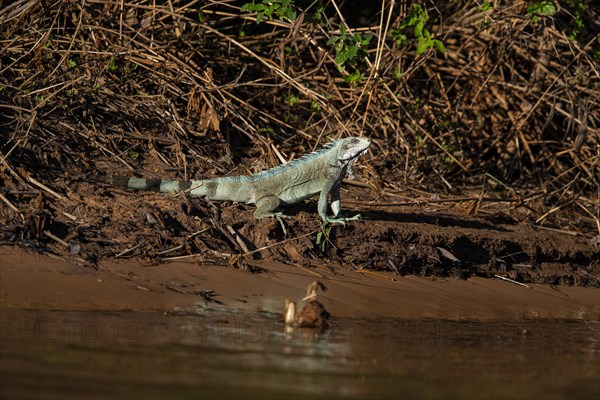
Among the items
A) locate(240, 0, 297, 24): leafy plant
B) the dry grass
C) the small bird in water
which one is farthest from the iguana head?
the small bird in water

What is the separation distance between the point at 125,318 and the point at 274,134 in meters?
4.48

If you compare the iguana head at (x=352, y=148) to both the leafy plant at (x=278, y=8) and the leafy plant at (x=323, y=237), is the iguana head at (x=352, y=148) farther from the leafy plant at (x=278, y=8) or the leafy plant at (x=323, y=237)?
the leafy plant at (x=278, y=8)

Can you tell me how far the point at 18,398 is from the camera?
144 inches

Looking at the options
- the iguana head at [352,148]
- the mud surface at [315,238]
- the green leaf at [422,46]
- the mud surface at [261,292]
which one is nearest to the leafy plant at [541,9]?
the green leaf at [422,46]

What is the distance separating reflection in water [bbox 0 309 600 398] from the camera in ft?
13.4

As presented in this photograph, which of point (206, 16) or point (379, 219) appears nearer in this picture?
point (379, 219)

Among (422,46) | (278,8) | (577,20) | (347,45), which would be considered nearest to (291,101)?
(347,45)

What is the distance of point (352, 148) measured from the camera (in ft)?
26.3

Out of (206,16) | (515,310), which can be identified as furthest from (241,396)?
(206,16)

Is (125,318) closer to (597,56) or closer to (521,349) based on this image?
(521,349)

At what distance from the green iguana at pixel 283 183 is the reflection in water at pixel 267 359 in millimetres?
1821

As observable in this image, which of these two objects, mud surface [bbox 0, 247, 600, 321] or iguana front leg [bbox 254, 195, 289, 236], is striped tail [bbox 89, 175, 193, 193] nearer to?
iguana front leg [bbox 254, 195, 289, 236]

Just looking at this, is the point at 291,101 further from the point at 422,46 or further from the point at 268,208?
the point at 268,208

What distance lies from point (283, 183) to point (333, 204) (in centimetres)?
47
